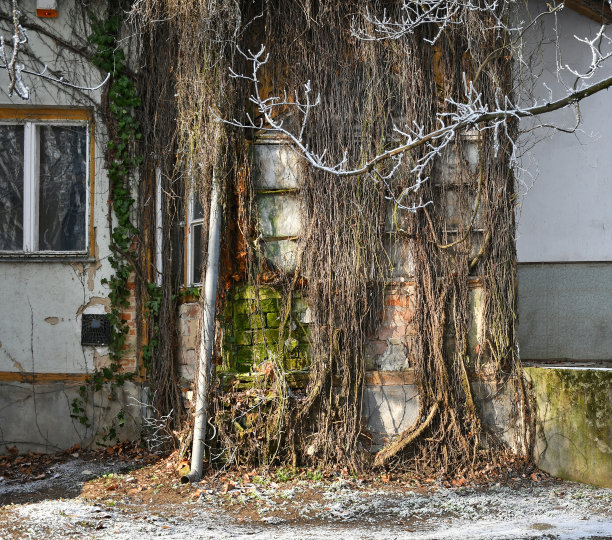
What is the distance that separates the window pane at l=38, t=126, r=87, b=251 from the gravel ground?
8.60ft

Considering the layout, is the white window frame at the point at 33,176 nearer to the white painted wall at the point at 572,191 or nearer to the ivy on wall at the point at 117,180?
the ivy on wall at the point at 117,180

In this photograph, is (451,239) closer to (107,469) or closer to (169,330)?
(169,330)

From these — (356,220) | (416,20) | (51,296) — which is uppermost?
(416,20)

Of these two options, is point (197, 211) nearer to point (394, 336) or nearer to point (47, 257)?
point (47, 257)

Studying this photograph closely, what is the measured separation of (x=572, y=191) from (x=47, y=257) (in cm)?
594

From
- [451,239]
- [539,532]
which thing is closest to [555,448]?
[539,532]

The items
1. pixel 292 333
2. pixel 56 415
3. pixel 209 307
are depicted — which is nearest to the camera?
pixel 209 307

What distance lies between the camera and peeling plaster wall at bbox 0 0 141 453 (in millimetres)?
7582

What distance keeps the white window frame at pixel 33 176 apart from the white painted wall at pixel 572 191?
16.0 ft

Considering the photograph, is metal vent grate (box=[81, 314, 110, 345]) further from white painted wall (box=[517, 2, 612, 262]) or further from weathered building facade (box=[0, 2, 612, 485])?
white painted wall (box=[517, 2, 612, 262])

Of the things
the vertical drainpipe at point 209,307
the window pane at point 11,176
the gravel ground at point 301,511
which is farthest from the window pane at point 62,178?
the gravel ground at point 301,511

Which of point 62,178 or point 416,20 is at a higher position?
point 416,20

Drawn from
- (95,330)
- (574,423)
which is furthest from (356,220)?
(95,330)

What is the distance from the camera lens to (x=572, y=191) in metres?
9.09
